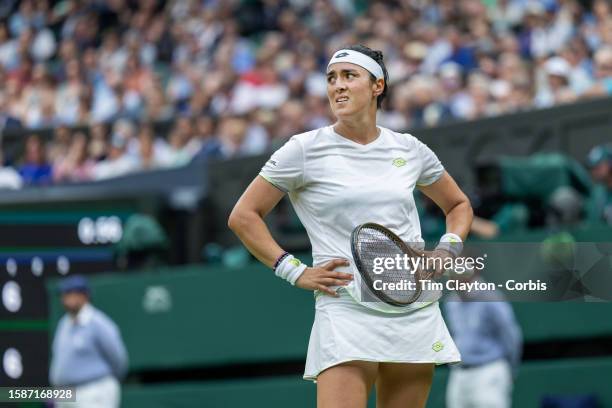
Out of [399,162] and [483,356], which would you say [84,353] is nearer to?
[483,356]

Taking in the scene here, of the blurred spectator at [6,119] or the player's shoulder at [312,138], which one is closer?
the player's shoulder at [312,138]

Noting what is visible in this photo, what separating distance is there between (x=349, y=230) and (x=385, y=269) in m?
0.19

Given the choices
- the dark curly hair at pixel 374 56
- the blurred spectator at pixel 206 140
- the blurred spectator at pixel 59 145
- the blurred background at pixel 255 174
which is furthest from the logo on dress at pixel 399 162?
the blurred spectator at pixel 59 145

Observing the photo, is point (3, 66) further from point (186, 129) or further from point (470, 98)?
point (470, 98)

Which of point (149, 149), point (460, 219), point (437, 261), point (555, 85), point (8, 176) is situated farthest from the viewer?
point (149, 149)

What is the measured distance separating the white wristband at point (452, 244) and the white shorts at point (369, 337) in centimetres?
25

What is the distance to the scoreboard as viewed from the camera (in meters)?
10.0

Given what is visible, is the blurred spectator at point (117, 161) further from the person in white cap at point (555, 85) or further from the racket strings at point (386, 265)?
the racket strings at point (386, 265)

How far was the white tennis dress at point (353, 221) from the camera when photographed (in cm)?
479

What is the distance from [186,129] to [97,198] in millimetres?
3655

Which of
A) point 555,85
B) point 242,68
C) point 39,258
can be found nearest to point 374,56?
point 39,258

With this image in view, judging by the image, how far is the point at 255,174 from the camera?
12008 millimetres

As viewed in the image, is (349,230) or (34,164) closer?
(349,230)

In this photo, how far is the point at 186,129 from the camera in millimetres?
14156
